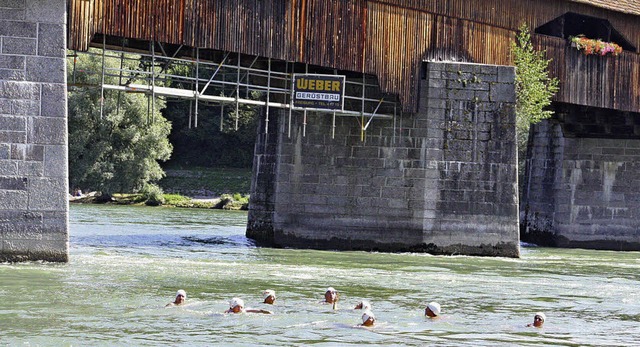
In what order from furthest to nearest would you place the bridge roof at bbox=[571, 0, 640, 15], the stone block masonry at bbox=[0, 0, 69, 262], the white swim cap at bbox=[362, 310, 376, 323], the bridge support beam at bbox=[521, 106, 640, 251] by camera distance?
the bridge support beam at bbox=[521, 106, 640, 251] < the bridge roof at bbox=[571, 0, 640, 15] < the stone block masonry at bbox=[0, 0, 69, 262] < the white swim cap at bbox=[362, 310, 376, 323]

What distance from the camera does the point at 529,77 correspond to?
2994 centimetres

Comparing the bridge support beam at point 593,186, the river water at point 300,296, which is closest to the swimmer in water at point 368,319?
the river water at point 300,296

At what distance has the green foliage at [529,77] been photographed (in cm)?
2992

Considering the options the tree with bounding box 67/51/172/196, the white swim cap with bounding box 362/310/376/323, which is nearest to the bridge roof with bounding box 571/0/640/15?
the white swim cap with bounding box 362/310/376/323

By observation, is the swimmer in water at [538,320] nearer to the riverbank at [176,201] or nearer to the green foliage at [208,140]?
the riverbank at [176,201]

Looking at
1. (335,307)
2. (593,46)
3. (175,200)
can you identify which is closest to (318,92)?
(593,46)

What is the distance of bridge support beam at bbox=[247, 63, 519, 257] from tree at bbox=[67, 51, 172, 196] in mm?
22932

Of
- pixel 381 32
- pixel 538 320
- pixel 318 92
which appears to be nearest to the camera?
pixel 538 320

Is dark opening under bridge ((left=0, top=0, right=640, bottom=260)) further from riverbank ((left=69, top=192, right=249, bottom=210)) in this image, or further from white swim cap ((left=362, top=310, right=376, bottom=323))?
riverbank ((left=69, top=192, right=249, bottom=210))

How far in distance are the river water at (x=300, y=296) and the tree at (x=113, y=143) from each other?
70.1 ft

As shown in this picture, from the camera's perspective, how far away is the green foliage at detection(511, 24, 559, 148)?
29.9 m

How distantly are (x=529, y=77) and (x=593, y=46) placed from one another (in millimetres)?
2902

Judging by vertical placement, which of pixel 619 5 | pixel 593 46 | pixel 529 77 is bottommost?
pixel 529 77

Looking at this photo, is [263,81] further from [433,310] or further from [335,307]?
[433,310]
